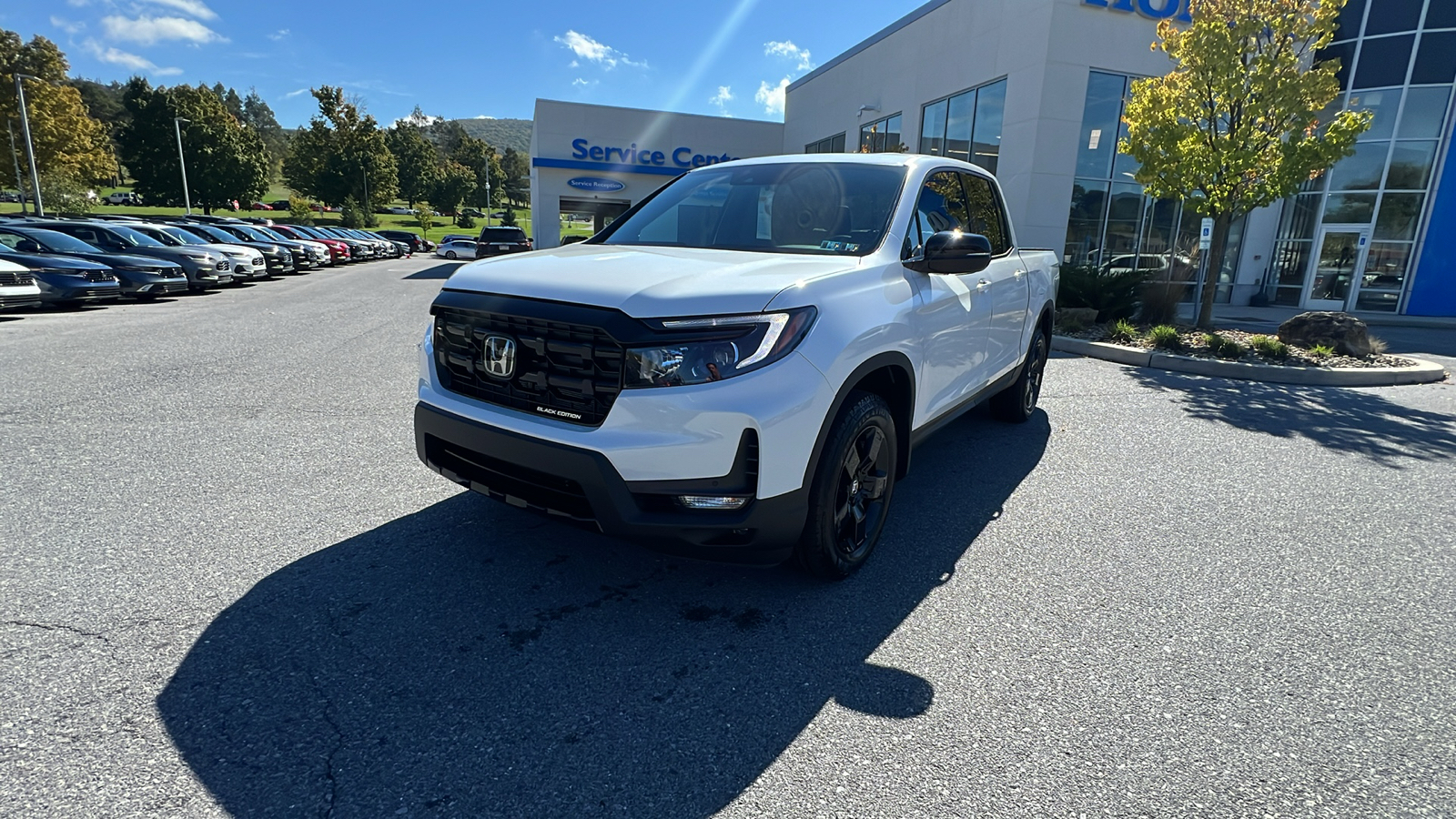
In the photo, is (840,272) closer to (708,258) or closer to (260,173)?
(708,258)

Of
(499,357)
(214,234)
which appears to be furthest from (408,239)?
(499,357)

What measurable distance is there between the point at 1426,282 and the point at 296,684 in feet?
84.8

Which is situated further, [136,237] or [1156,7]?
[1156,7]

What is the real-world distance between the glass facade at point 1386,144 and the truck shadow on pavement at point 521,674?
22.0 meters

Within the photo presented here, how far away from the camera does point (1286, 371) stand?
8.80 meters

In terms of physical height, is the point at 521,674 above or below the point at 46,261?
below

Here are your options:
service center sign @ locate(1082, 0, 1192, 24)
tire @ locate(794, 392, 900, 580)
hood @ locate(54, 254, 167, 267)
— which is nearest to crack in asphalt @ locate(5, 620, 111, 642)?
tire @ locate(794, 392, 900, 580)

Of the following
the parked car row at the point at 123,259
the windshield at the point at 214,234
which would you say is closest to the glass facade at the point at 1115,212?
the parked car row at the point at 123,259

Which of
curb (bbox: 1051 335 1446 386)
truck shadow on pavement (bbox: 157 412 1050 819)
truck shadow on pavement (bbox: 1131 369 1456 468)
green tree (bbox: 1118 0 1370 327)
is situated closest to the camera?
truck shadow on pavement (bbox: 157 412 1050 819)

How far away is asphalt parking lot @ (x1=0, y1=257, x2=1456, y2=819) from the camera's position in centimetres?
206

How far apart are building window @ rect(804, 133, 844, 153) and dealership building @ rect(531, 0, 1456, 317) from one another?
4.07 m

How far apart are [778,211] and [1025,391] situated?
123 inches

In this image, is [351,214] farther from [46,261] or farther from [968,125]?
[968,125]

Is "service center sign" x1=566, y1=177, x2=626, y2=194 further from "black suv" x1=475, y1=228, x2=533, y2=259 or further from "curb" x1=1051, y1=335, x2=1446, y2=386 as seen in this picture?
"curb" x1=1051, y1=335, x2=1446, y2=386
